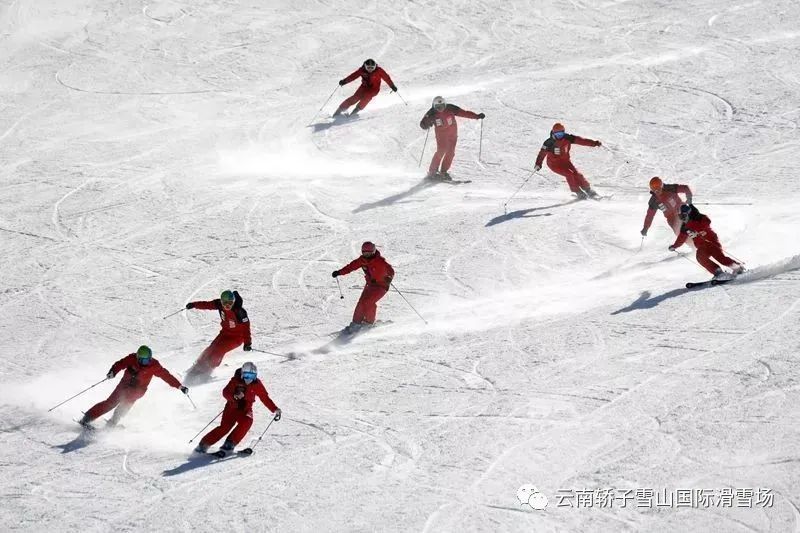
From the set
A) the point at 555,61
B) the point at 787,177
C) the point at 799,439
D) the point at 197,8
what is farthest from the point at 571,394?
the point at 197,8

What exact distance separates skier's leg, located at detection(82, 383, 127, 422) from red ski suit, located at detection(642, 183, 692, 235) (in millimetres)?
7238

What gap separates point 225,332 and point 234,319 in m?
0.22

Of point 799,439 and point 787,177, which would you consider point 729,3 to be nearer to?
point 787,177

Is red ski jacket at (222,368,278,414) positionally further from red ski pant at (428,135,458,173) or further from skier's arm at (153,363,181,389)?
red ski pant at (428,135,458,173)

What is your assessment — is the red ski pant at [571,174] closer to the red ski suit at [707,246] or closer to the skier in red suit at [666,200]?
the skier in red suit at [666,200]

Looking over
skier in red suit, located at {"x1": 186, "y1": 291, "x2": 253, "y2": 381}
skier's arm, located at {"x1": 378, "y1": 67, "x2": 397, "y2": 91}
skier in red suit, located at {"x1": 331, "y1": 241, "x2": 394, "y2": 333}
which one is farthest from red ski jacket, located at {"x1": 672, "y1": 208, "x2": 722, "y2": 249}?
skier's arm, located at {"x1": 378, "y1": 67, "x2": 397, "y2": 91}

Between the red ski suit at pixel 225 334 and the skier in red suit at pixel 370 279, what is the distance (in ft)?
4.57

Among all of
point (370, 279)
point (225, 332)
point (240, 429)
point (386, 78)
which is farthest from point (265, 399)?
point (386, 78)

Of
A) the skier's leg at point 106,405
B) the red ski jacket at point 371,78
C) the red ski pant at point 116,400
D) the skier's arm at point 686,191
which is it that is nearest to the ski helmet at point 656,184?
the skier's arm at point 686,191

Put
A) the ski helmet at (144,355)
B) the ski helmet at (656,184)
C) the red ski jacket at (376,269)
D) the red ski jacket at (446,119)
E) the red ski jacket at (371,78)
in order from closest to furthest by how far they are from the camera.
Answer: the ski helmet at (144,355), the red ski jacket at (376,269), the ski helmet at (656,184), the red ski jacket at (446,119), the red ski jacket at (371,78)

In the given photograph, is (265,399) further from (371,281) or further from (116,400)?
(371,281)

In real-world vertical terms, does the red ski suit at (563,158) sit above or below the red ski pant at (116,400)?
above

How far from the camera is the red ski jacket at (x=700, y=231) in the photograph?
571 inches

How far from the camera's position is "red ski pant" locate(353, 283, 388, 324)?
1423 centimetres
